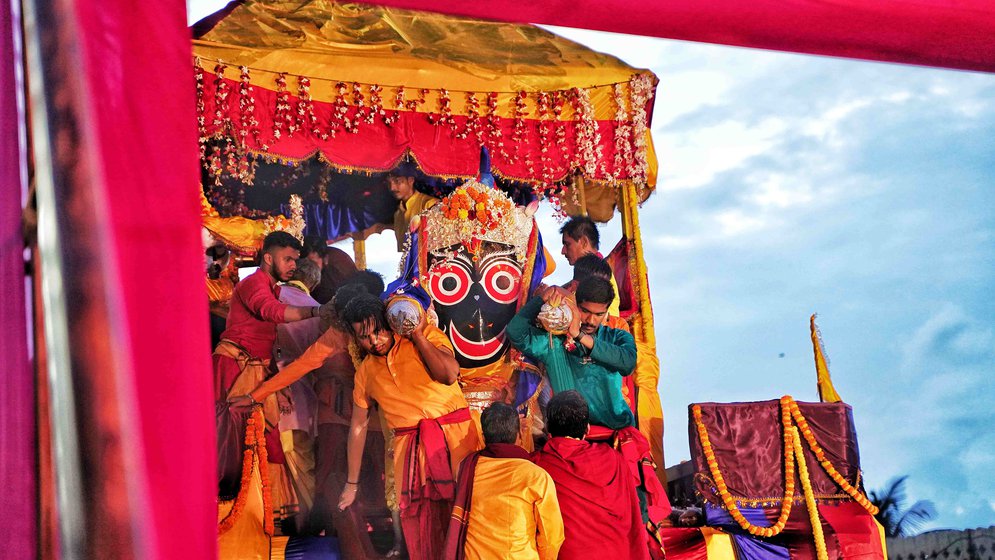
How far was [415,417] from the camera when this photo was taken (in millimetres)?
5352

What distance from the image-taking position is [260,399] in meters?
5.68

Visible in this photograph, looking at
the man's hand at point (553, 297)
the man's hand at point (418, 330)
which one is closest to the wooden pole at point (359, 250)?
the man's hand at point (418, 330)

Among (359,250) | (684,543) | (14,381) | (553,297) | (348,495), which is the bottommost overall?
(684,543)

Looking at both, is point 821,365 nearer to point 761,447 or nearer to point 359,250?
point 761,447

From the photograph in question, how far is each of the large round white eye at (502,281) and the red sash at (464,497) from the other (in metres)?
1.80

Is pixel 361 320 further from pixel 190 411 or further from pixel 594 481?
pixel 190 411

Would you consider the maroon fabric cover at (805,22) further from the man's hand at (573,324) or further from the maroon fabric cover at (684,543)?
the maroon fabric cover at (684,543)

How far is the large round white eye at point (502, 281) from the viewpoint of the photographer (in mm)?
6297

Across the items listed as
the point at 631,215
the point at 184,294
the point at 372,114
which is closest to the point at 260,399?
the point at 372,114

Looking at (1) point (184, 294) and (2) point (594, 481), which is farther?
(2) point (594, 481)

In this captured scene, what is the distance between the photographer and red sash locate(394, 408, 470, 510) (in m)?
5.23

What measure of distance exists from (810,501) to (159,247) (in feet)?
15.4

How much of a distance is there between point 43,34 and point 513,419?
3513 millimetres

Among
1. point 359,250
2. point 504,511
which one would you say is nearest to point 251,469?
point 504,511
